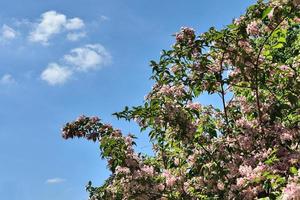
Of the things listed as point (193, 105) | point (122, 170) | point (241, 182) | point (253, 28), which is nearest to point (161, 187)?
point (122, 170)

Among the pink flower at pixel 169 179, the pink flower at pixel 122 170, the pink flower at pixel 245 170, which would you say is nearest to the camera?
the pink flower at pixel 245 170

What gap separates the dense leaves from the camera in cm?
683

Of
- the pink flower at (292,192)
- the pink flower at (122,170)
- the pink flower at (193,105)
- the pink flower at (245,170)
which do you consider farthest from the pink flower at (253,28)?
the pink flower at (122,170)

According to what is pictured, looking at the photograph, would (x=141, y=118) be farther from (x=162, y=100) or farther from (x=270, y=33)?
(x=270, y=33)

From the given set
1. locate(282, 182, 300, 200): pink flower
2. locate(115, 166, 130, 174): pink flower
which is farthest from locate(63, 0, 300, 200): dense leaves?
locate(282, 182, 300, 200): pink flower

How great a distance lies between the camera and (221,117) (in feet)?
27.0

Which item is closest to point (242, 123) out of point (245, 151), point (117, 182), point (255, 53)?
point (245, 151)

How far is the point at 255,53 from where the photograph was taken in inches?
285

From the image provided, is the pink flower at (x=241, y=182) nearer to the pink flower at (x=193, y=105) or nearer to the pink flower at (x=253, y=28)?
the pink flower at (x=193, y=105)

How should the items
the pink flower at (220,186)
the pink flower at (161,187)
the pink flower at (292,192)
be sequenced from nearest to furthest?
1. the pink flower at (292,192)
2. the pink flower at (220,186)
3. the pink flower at (161,187)

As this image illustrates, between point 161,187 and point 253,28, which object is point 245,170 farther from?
point 253,28

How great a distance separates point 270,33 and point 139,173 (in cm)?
302

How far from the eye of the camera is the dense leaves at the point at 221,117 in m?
6.83

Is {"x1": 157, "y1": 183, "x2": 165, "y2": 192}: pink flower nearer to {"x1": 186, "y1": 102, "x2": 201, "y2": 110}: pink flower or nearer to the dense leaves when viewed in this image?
the dense leaves
